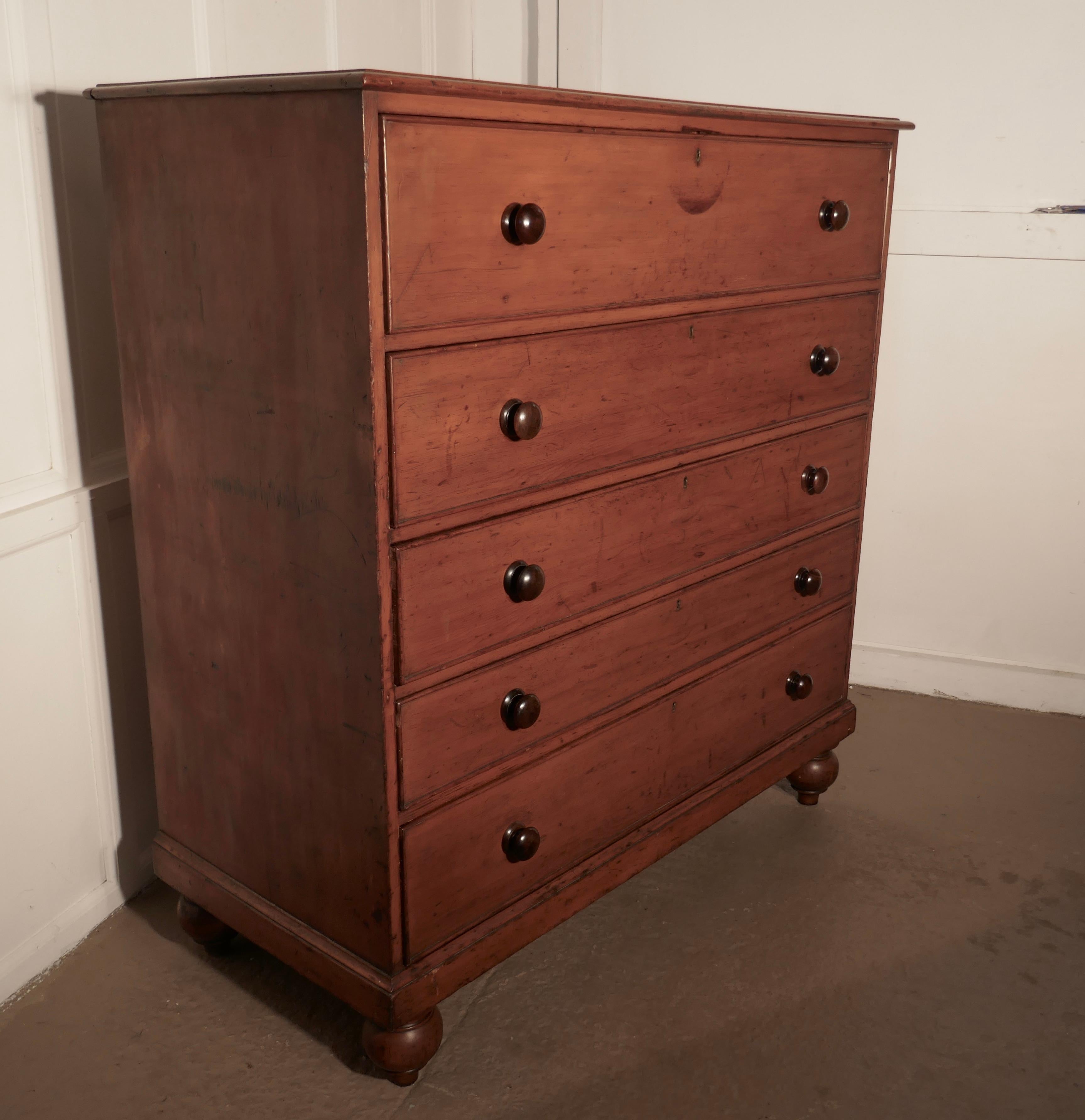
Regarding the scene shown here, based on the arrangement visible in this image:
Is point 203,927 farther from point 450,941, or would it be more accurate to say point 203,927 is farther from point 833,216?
point 833,216

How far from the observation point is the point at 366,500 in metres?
1.41

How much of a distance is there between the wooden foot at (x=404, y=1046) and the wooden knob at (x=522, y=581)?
629 millimetres

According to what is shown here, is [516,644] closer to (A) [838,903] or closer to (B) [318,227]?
(B) [318,227]

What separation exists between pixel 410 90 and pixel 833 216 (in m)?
0.97

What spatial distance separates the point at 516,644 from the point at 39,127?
40.9 inches

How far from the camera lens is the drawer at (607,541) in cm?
150

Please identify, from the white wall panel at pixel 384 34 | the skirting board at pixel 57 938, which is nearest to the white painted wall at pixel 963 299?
the white wall panel at pixel 384 34

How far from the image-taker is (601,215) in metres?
1.57

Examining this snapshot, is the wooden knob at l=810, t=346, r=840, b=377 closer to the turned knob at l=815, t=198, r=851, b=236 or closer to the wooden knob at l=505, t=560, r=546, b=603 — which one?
the turned knob at l=815, t=198, r=851, b=236

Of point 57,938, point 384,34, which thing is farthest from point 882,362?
point 57,938

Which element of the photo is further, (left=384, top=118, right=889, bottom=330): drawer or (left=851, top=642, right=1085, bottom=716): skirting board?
(left=851, top=642, right=1085, bottom=716): skirting board

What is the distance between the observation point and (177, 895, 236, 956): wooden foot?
1.93 m

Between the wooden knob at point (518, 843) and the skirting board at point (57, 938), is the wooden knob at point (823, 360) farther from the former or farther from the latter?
the skirting board at point (57, 938)

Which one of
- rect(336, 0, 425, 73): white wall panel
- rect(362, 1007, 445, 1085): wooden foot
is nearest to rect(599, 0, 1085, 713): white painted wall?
rect(336, 0, 425, 73): white wall panel
